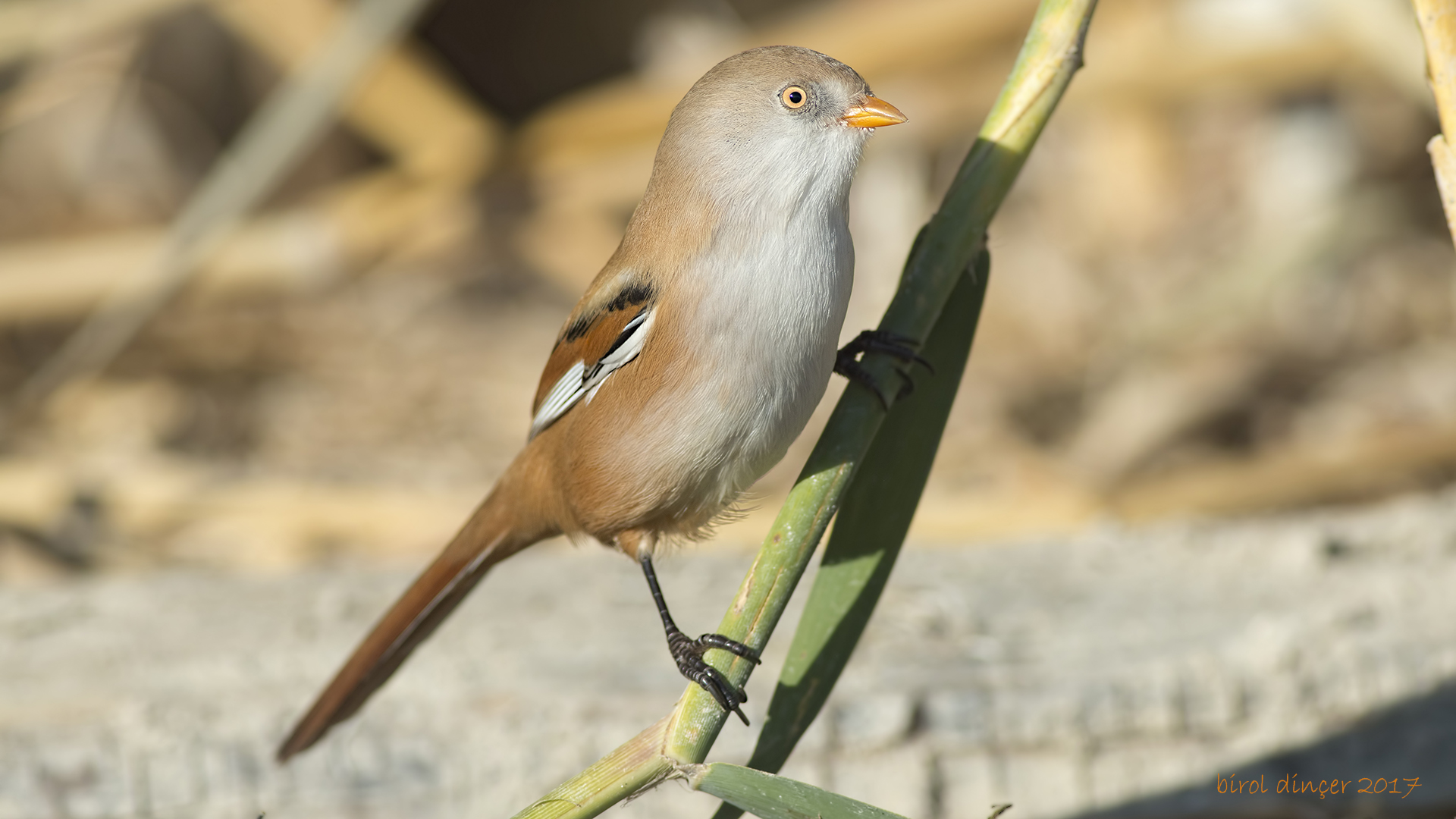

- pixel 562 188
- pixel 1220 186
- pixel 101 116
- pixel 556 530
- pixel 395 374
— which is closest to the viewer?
pixel 556 530

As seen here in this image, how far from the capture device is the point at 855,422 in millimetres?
1623

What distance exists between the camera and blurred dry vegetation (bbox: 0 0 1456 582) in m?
3.90

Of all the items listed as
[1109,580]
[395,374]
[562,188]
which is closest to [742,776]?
[1109,580]

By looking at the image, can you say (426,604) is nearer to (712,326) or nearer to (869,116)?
(712,326)

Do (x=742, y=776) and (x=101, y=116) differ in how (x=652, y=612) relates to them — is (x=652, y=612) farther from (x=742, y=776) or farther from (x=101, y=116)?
(x=101, y=116)

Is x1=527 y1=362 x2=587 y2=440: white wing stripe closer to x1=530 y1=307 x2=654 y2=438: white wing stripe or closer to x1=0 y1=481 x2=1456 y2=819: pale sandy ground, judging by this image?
x1=530 y1=307 x2=654 y2=438: white wing stripe

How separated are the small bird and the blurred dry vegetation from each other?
5.76ft

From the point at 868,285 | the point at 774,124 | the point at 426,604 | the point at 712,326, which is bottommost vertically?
the point at 426,604

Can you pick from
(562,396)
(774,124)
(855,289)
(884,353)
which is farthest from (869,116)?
(855,289)

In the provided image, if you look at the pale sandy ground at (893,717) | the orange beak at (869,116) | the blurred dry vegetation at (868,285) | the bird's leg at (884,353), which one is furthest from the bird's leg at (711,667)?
the blurred dry vegetation at (868,285)

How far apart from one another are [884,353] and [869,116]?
0.32 m

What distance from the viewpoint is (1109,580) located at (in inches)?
113

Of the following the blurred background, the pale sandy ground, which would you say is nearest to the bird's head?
the pale sandy ground

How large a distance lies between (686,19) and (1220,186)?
2434 millimetres
